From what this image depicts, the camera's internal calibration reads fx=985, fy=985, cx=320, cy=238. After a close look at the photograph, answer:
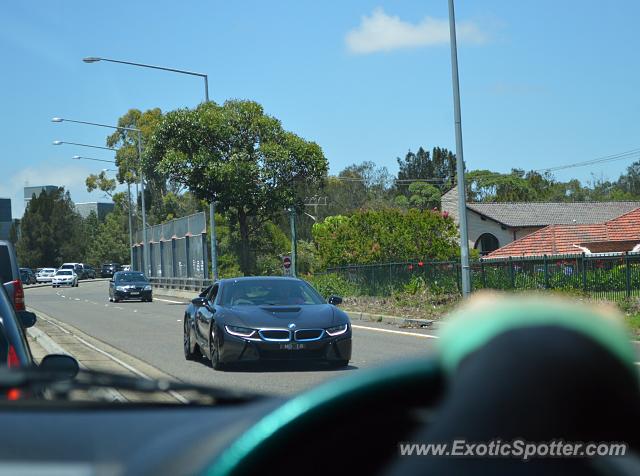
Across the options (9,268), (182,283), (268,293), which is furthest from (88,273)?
(268,293)

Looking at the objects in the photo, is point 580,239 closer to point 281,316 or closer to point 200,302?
point 200,302

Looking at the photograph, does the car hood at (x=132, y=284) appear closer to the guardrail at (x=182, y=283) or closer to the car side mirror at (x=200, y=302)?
the guardrail at (x=182, y=283)

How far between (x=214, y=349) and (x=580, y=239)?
150 ft

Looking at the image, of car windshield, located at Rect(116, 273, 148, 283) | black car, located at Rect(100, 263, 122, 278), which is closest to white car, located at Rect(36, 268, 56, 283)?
black car, located at Rect(100, 263, 122, 278)

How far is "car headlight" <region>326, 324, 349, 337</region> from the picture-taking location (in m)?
13.4

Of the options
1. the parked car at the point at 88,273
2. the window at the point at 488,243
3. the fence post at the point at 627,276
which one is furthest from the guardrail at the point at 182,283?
the parked car at the point at 88,273

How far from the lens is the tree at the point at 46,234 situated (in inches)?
4476

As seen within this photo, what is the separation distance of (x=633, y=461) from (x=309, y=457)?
44 cm

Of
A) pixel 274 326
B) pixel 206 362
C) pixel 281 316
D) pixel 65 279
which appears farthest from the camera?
pixel 65 279

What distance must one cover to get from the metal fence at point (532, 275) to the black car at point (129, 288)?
1460 centimetres

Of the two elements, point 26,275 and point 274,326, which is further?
point 26,275

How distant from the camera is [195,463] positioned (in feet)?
4.15

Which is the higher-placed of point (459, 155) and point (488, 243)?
point (459, 155)

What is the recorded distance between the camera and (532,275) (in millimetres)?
26250
